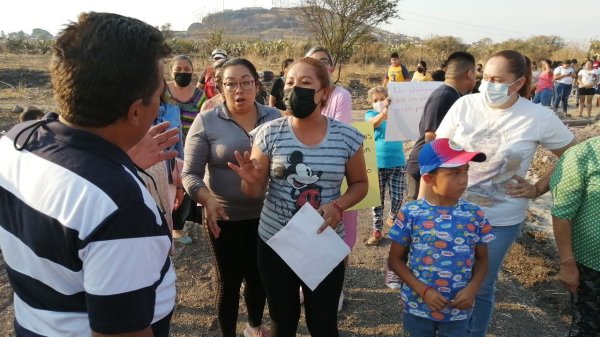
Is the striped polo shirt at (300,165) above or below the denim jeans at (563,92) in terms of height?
below

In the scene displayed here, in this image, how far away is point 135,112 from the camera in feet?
3.86

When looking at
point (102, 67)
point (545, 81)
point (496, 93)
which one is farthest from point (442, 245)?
point (545, 81)

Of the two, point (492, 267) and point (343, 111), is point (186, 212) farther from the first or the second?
point (492, 267)

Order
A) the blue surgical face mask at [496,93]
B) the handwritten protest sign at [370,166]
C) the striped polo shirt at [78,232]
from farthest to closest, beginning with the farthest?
1. the handwritten protest sign at [370,166]
2. the blue surgical face mask at [496,93]
3. the striped polo shirt at [78,232]

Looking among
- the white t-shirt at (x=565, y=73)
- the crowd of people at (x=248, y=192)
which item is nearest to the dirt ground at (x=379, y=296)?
the crowd of people at (x=248, y=192)

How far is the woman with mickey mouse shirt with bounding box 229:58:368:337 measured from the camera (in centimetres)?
233

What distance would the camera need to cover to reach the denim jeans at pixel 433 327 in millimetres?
2332

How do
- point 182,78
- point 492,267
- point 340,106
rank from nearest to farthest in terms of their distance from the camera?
point 492,267 < point 340,106 < point 182,78

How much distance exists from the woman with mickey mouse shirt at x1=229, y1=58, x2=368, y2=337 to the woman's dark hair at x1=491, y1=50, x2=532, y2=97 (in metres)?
1.11

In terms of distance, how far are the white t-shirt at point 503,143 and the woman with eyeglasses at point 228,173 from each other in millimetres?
1325

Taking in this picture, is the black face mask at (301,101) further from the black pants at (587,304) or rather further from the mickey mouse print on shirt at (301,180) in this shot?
the black pants at (587,304)

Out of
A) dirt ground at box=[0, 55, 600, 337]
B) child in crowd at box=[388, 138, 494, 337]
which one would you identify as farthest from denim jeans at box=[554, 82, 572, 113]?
child in crowd at box=[388, 138, 494, 337]

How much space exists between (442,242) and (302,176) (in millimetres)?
804

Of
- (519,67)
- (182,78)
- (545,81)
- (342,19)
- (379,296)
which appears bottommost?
(379,296)
